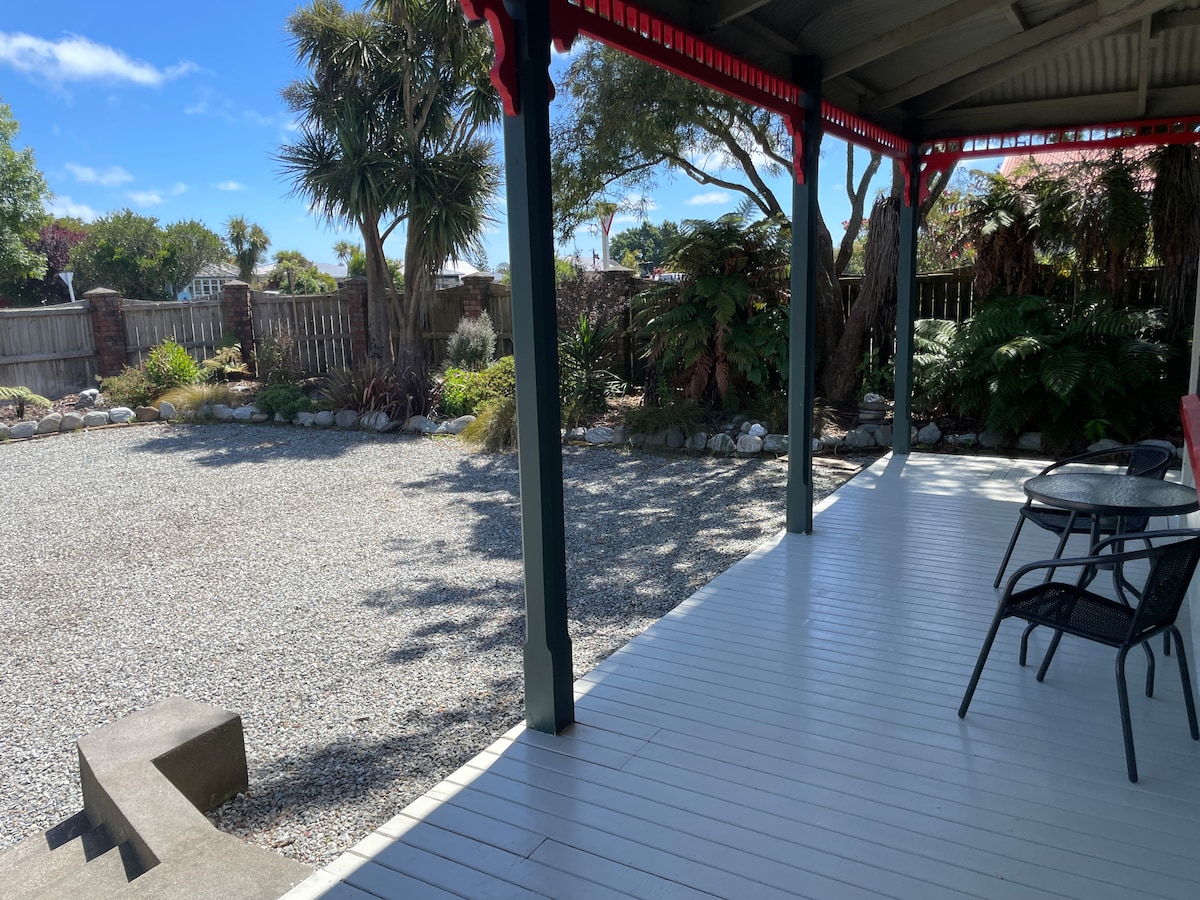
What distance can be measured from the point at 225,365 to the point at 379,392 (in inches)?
154

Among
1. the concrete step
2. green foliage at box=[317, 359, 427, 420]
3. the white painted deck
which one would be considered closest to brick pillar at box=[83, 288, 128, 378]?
green foliage at box=[317, 359, 427, 420]

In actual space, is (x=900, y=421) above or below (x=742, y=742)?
above

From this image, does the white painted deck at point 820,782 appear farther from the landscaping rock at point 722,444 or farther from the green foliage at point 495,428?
the green foliage at point 495,428

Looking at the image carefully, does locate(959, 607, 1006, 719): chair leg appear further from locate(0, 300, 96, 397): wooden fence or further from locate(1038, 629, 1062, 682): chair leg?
locate(0, 300, 96, 397): wooden fence

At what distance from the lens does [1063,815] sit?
217 centimetres

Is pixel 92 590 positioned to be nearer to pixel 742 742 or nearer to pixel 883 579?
pixel 742 742

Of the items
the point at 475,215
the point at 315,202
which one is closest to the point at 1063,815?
the point at 475,215

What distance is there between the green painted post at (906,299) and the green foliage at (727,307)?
1636 mm

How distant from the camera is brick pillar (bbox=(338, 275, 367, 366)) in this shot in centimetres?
1251

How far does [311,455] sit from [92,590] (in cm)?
397

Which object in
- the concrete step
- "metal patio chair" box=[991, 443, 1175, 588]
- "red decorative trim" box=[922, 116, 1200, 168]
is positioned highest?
"red decorative trim" box=[922, 116, 1200, 168]

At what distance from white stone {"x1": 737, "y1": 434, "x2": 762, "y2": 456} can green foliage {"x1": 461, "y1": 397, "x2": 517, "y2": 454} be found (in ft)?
7.50

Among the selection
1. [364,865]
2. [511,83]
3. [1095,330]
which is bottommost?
[364,865]

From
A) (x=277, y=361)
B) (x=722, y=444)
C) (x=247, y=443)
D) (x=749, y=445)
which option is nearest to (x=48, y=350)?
(x=277, y=361)
